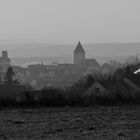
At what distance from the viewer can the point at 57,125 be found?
1584cm

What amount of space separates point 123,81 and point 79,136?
4425 cm

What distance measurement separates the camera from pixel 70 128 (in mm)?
14836

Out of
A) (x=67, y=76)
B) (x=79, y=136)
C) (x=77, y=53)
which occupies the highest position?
(x=77, y=53)

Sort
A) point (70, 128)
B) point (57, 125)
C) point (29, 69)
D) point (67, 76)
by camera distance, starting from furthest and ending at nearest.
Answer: point (29, 69) < point (67, 76) < point (57, 125) < point (70, 128)

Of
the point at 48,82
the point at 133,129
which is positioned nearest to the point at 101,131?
the point at 133,129

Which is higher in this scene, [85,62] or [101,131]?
[85,62]

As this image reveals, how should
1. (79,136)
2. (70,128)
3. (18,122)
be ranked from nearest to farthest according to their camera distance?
1. (79,136)
2. (70,128)
3. (18,122)

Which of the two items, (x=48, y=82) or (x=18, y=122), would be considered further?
(x=48, y=82)

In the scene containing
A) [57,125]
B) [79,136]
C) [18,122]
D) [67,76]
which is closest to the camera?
[79,136]

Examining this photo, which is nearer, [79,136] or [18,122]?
[79,136]

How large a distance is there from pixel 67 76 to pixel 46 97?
86472mm

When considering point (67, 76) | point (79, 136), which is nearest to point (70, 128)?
point (79, 136)

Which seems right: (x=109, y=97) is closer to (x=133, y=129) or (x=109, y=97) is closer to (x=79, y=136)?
(x=133, y=129)

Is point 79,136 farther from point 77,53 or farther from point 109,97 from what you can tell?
point 77,53
